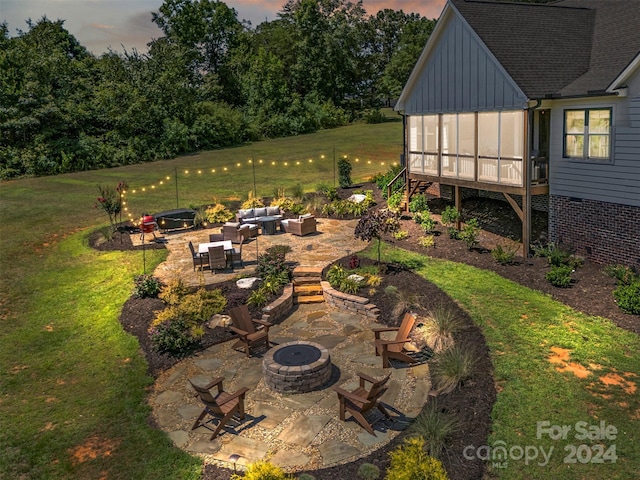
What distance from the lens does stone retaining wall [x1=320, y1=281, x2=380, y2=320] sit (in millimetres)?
12992

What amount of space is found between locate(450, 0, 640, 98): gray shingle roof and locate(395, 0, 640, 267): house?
46 mm

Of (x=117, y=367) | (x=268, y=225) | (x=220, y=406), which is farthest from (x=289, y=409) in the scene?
(x=268, y=225)

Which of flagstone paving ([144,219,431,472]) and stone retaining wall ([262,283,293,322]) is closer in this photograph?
flagstone paving ([144,219,431,472])

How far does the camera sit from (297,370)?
9641 mm

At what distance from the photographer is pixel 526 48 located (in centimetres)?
1705

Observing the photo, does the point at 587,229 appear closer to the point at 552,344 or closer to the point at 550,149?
the point at 550,149

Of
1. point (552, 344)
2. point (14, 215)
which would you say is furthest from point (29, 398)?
point (14, 215)

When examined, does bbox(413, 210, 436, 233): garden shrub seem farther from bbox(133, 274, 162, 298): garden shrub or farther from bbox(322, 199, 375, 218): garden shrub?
bbox(133, 274, 162, 298): garden shrub

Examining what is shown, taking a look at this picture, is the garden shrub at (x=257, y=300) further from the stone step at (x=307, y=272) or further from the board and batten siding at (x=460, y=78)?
the board and batten siding at (x=460, y=78)

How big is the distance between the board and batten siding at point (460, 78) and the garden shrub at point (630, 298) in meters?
6.04

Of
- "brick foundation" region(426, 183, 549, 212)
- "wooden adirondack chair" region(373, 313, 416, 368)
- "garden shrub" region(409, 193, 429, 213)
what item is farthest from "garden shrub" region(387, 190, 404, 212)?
"wooden adirondack chair" region(373, 313, 416, 368)

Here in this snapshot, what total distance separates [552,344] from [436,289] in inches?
136

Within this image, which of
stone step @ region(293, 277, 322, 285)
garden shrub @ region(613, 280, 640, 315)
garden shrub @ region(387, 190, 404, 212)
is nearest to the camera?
garden shrub @ region(613, 280, 640, 315)

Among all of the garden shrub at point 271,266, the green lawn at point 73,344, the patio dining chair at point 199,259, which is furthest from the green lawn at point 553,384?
the patio dining chair at point 199,259
